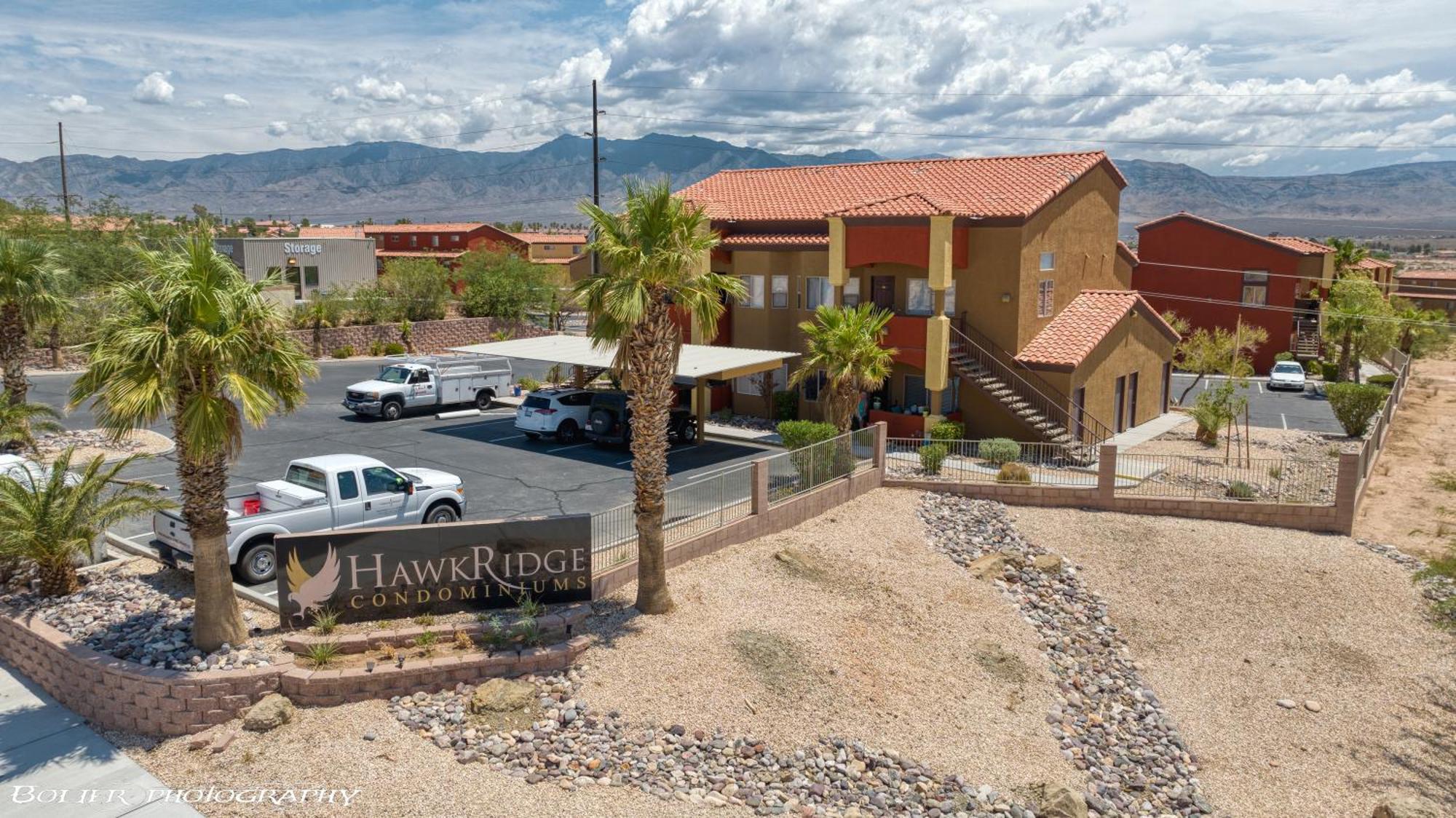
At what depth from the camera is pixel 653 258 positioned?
1503cm

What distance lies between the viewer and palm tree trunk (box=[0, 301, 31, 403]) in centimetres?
2428

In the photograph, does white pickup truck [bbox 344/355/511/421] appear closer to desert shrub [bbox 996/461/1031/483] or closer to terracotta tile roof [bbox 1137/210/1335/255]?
desert shrub [bbox 996/461/1031/483]

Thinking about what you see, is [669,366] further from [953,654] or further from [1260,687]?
[1260,687]

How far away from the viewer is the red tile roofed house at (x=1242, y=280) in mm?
48000

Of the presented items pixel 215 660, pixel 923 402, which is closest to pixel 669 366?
pixel 215 660

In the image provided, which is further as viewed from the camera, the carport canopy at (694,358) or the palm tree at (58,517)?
the carport canopy at (694,358)

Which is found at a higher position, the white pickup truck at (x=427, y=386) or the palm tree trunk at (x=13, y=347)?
the palm tree trunk at (x=13, y=347)

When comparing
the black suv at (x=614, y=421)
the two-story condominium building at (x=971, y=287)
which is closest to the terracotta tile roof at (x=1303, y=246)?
the two-story condominium building at (x=971, y=287)

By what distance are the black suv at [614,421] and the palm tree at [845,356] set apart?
5.18m

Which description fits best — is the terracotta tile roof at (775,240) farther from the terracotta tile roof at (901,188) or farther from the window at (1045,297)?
the window at (1045,297)

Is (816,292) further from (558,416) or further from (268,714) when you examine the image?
(268,714)

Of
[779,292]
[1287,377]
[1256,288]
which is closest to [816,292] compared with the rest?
[779,292]

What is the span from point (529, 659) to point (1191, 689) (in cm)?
1102

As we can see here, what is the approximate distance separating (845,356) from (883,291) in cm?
836
